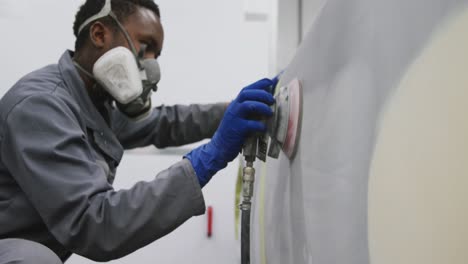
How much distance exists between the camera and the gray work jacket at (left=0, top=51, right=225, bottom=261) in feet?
2.11

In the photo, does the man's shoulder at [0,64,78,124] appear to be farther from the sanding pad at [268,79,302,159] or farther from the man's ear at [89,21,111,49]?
the sanding pad at [268,79,302,159]

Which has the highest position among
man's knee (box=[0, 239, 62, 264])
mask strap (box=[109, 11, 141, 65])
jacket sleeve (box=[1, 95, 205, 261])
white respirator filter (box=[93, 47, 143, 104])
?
mask strap (box=[109, 11, 141, 65])

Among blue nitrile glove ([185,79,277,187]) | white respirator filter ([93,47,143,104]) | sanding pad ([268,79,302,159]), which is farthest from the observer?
white respirator filter ([93,47,143,104])

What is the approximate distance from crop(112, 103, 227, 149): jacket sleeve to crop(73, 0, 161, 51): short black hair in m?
0.30

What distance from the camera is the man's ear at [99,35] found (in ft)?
2.95

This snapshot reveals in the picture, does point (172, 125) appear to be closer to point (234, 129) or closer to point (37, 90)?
point (37, 90)

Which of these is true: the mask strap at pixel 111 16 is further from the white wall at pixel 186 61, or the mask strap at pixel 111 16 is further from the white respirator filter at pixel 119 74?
the white wall at pixel 186 61

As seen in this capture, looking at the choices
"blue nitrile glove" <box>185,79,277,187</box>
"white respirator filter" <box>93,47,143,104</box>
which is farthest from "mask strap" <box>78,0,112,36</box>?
"blue nitrile glove" <box>185,79,277,187</box>

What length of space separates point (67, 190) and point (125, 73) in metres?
0.31

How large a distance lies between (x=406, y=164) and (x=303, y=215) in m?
0.19

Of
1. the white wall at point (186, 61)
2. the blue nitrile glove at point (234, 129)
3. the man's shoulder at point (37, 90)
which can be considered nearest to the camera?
the blue nitrile glove at point (234, 129)

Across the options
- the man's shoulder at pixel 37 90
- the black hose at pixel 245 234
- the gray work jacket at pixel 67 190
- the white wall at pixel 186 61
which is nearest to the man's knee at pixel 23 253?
the gray work jacket at pixel 67 190

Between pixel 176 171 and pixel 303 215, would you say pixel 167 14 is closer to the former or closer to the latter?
Result: pixel 176 171

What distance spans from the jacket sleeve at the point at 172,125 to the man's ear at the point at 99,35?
309mm
